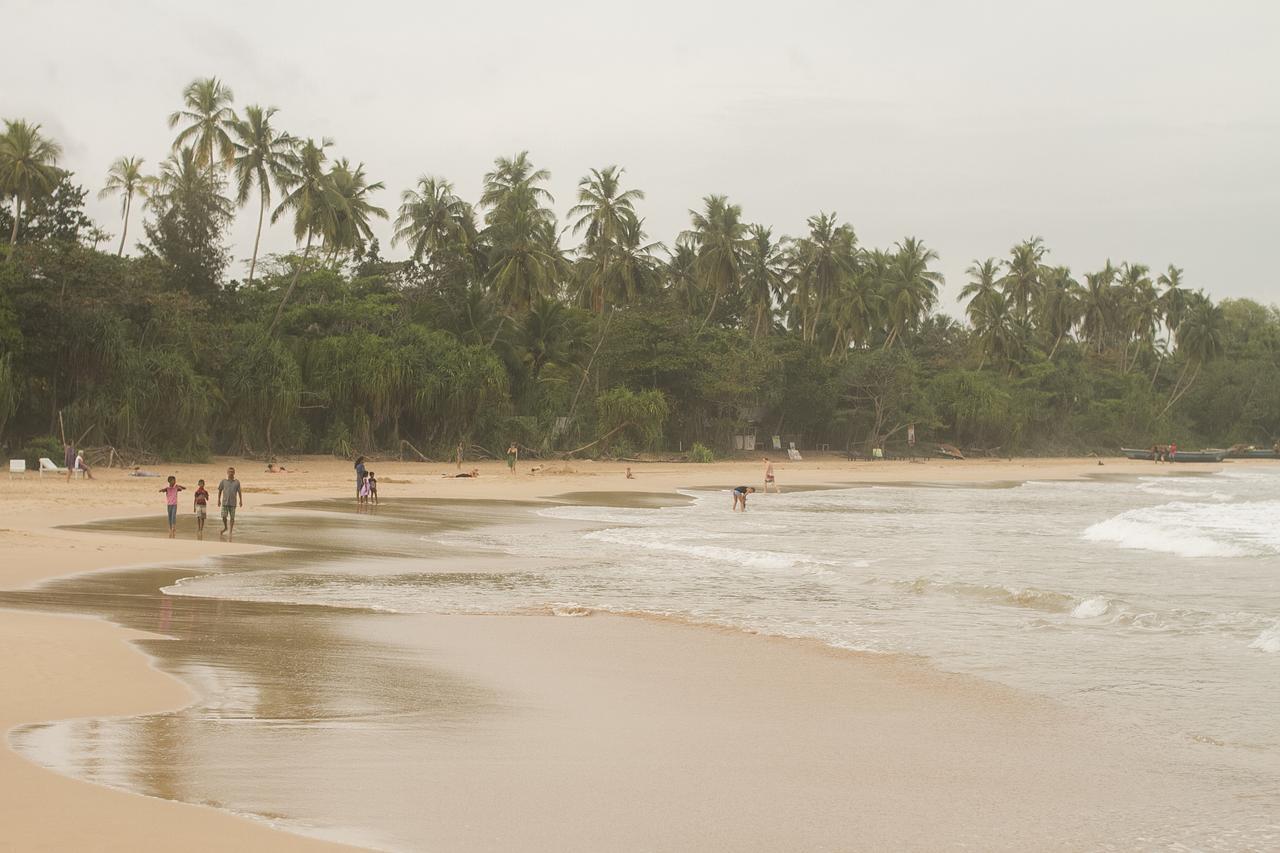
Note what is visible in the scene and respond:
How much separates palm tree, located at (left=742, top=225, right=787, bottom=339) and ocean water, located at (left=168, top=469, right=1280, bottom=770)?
4249 centimetres

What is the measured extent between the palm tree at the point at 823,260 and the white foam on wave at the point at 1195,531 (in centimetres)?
3935

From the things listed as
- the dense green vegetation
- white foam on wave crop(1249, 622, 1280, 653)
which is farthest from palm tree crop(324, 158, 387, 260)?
white foam on wave crop(1249, 622, 1280, 653)

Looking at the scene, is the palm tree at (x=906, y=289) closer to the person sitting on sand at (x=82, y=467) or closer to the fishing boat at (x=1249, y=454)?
the fishing boat at (x=1249, y=454)

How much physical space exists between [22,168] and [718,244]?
35.1m

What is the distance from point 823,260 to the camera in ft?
229

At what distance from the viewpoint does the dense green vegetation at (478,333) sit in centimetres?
3569

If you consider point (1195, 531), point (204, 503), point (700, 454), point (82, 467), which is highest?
point (700, 454)

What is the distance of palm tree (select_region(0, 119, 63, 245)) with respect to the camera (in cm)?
4572

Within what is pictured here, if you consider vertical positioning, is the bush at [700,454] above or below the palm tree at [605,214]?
below

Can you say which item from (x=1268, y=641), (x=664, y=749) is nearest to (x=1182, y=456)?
(x=1268, y=641)

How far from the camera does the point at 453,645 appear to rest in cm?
1027

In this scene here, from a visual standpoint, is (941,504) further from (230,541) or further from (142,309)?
(142,309)

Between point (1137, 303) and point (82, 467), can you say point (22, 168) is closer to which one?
point (82, 467)

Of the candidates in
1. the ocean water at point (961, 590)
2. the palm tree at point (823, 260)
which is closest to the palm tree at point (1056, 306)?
the palm tree at point (823, 260)
